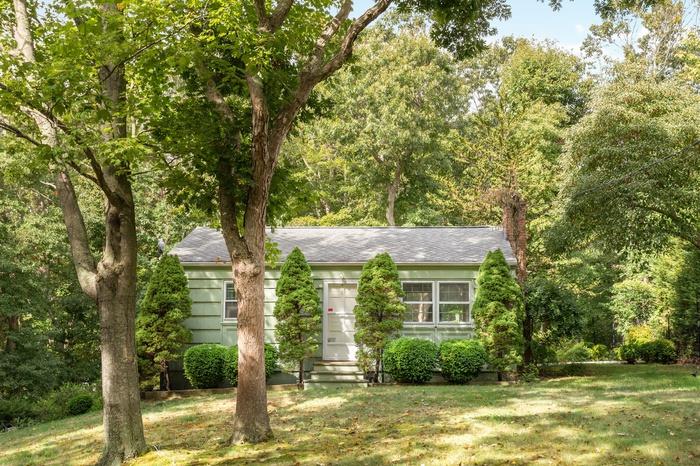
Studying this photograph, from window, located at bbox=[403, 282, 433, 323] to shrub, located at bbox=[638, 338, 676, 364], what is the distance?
8967 mm

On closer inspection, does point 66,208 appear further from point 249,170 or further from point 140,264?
point 140,264

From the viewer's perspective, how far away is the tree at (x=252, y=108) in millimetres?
7469

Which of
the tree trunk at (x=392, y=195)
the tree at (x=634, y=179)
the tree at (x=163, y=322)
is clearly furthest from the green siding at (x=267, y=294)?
the tree trunk at (x=392, y=195)

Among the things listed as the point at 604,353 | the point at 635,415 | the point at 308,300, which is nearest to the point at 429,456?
the point at 635,415

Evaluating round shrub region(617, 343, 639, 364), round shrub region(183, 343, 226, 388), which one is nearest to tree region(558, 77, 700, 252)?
round shrub region(617, 343, 639, 364)

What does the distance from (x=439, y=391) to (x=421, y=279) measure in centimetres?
373

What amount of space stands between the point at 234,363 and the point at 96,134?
26.7 feet

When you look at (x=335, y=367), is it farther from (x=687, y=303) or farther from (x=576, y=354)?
(x=687, y=303)

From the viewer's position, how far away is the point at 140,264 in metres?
19.8

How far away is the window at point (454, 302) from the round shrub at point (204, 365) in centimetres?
549

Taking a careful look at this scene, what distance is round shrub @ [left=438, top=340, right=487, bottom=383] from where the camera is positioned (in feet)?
45.8

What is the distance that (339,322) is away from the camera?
51.0 ft

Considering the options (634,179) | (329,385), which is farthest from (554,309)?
(329,385)

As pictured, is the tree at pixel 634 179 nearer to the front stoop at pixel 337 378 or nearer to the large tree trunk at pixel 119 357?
the front stoop at pixel 337 378
